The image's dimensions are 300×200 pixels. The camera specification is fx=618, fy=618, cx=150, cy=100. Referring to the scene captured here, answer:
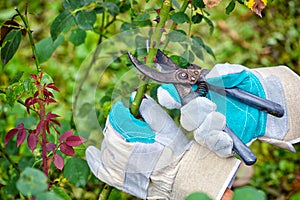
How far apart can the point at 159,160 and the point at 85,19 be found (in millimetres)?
439

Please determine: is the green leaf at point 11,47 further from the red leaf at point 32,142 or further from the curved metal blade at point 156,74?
the curved metal blade at point 156,74

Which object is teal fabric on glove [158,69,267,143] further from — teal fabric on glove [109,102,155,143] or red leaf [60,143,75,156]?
red leaf [60,143,75,156]

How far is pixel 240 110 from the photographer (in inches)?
40.1

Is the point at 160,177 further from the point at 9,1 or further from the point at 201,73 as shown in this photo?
the point at 9,1

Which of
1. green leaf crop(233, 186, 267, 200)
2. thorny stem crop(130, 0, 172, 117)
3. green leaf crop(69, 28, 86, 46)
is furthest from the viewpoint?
green leaf crop(69, 28, 86, 46)

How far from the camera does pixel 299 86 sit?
43.7 inches

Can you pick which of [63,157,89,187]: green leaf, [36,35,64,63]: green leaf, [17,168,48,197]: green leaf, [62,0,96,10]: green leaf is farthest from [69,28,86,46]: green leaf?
[17,168,48,197]: green leaf

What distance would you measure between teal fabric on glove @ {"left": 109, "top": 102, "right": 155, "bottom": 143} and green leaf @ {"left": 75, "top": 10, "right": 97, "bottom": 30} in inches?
12.4

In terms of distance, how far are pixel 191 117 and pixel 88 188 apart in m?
1.06

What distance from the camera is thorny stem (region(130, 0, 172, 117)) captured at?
3.58 feet

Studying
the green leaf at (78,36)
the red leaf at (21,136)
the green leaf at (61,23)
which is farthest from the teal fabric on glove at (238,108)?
the green leaf at (78,36)

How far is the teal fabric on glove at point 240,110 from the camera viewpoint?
1014mm

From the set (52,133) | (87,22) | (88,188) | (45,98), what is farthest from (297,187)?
(45,98)

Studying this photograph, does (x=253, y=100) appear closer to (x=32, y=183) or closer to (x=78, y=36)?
(x=32, y=183)
